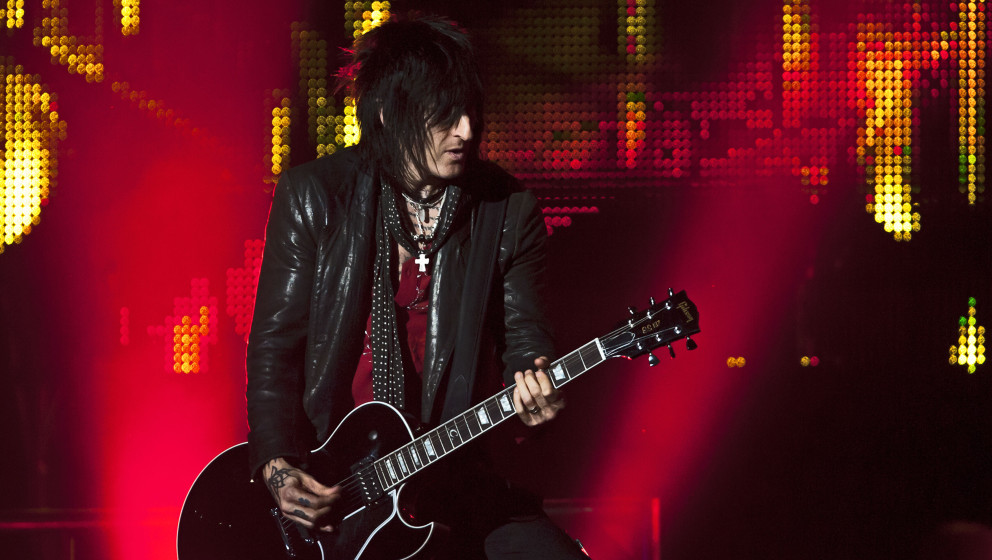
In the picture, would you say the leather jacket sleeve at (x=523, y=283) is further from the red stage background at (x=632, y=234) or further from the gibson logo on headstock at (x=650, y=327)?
the red stage background at (x=632, y=234)

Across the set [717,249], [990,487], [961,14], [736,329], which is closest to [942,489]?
[990,487]

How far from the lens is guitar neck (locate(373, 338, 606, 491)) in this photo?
2.14 meters

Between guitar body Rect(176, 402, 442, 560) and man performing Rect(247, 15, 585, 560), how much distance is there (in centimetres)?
6

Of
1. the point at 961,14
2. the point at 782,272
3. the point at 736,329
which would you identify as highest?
the point at 961,14

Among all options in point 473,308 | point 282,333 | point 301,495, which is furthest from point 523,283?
point 301,495

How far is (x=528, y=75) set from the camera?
390 cm

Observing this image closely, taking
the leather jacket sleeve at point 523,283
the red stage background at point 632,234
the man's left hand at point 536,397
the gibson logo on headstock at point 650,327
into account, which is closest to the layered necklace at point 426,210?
the leather jacket sleeve at point 523,283

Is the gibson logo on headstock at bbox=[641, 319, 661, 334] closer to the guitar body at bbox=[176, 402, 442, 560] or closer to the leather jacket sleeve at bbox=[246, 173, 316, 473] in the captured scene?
the guitar body at bbox=[176, 402, 442, 560]

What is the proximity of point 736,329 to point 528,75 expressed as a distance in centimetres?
160

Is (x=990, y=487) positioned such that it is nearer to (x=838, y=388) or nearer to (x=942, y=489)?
(x=942, y=489)

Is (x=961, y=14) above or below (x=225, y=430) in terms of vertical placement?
above

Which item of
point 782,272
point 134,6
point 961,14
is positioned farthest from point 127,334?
point 961,14

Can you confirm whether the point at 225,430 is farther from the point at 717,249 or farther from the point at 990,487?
the point at 990,487

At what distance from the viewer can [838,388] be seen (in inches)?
158
